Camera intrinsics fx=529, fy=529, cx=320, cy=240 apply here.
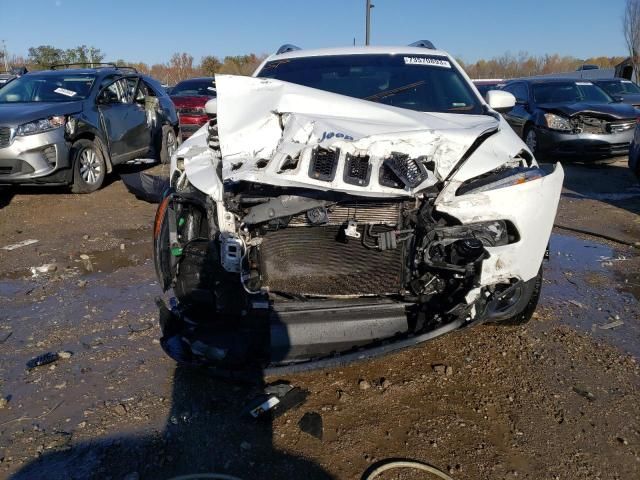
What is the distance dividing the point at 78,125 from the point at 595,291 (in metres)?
6.58

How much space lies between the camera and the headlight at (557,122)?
9648 mm

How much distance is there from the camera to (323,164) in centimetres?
256

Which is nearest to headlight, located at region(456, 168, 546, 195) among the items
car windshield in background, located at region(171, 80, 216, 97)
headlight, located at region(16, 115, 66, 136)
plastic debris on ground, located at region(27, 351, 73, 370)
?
plastic debris on ground, located at region(27, 351, 73, 370)

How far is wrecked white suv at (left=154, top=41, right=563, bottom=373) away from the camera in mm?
2605

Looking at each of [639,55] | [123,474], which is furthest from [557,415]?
[639,55]

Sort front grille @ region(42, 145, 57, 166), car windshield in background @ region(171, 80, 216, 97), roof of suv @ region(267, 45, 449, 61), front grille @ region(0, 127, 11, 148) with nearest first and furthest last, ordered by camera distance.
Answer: roof of suv @ region(267, 45, 449, 61) < front grille @ region(0, 127, 11, 148) < front grille @ region(42, 145, 57, 166) < car windshield in background @ region(171, 80, 216, 97)

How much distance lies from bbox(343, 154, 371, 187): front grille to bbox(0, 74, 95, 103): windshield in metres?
6.51

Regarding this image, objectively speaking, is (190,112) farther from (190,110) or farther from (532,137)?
(532,137)

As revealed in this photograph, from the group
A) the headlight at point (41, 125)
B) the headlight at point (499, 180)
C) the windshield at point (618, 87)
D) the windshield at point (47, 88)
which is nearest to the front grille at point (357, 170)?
the headlight at point (499, 180)

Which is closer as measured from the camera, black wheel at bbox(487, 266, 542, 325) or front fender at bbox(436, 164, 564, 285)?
front fender at bbox(436, 164, 564, 285)

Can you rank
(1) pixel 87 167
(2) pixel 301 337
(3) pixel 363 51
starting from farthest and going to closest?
(1) pixel 87 167, (3) pixel 363 51, (2) pixel 301 337

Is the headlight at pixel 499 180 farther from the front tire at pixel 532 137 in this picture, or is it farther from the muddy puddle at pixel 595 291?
the front tire at pixel 532 137

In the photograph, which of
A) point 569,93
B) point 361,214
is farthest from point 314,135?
point 569,93

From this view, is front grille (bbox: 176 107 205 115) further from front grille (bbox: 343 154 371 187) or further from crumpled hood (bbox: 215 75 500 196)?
front grille (bbox: 343 154 371 187)
